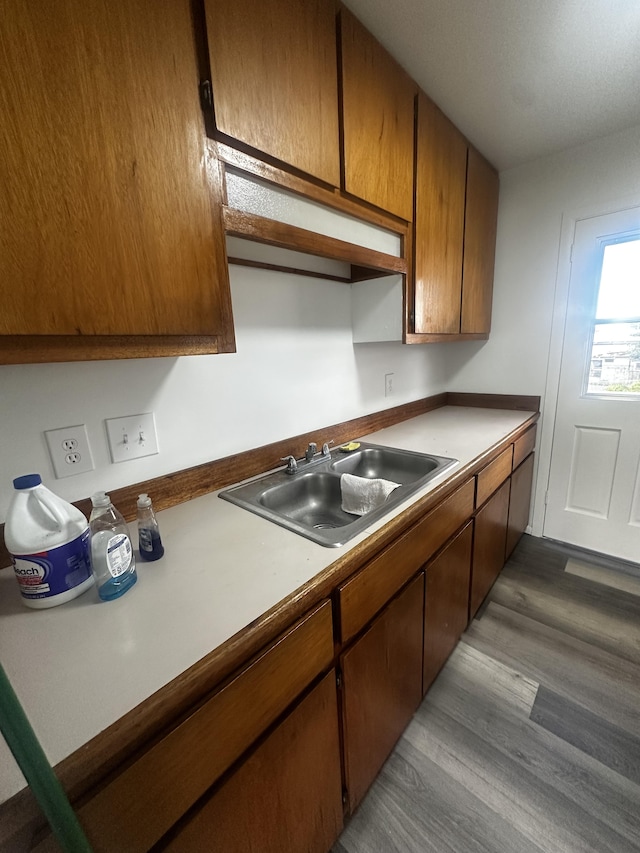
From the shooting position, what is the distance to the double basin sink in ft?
2.98

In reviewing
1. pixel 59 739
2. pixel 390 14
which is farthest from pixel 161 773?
pixel 390 14

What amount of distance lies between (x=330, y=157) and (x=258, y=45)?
278 millimetres

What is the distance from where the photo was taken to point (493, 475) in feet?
4.97

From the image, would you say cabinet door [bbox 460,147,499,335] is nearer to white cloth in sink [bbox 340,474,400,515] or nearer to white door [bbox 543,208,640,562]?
white door [bbox 543,208,640,562]

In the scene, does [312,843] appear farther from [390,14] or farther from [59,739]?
[390,14]

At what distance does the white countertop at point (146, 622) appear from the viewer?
0.45 metres

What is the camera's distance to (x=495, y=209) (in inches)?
79.8

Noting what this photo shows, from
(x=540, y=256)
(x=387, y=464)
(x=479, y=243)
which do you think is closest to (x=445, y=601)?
(x=387, y=464)

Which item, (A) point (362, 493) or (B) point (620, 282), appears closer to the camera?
(A) point (362, 493)

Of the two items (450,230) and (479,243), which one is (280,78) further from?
(479,243)

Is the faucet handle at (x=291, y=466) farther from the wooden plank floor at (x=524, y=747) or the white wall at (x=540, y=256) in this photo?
the white wall at (x=540, y=256)

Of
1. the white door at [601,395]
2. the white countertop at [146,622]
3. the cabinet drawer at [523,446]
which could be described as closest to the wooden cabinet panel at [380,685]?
the white countertop at [146,622]

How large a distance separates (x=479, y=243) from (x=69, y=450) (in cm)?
214

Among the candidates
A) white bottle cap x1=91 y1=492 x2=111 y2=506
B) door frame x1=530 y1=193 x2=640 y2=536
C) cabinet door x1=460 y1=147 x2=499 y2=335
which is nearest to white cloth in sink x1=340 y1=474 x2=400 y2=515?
white bottle cap x1=91 y1=492 x2=111 y2=506
